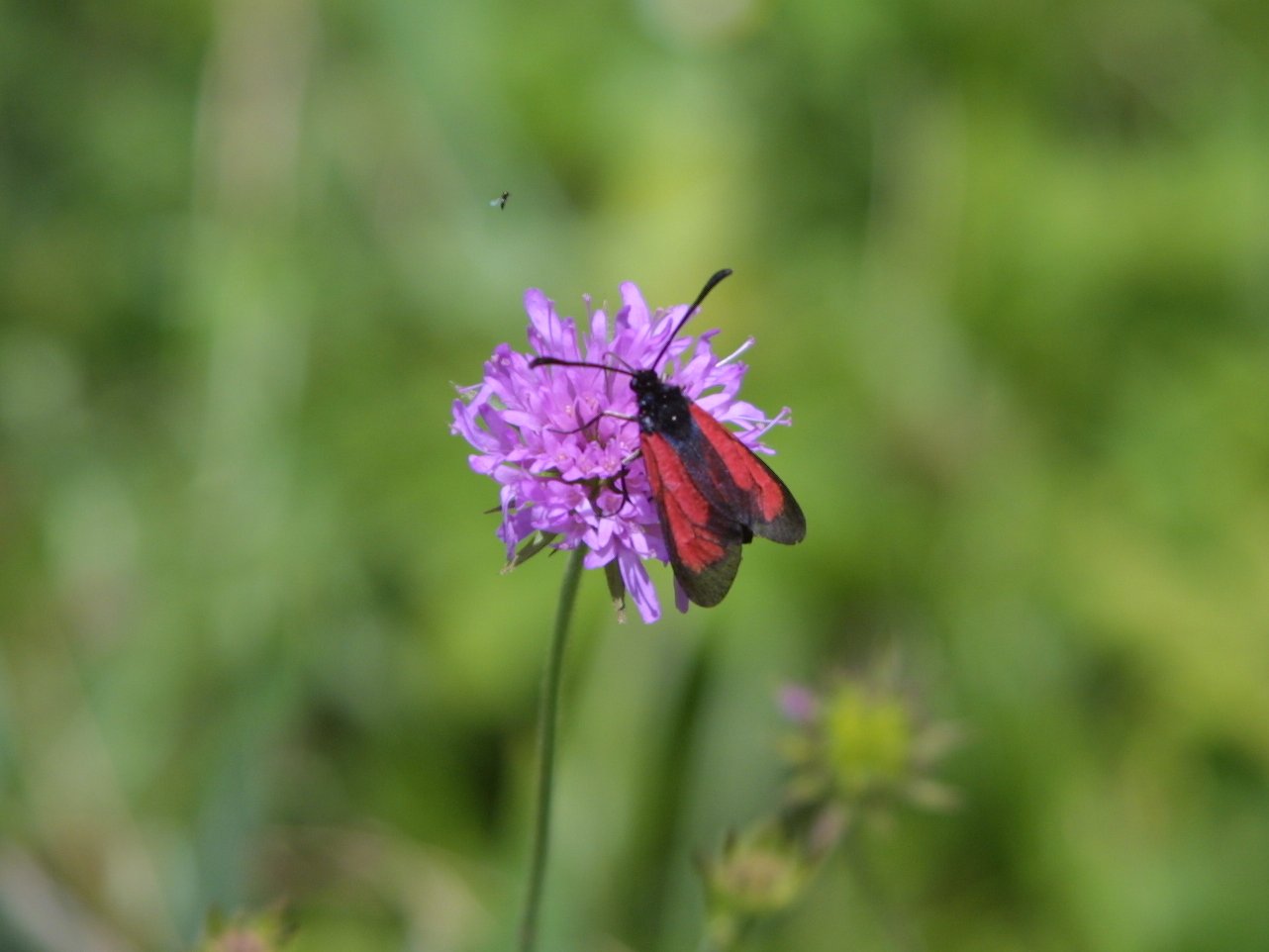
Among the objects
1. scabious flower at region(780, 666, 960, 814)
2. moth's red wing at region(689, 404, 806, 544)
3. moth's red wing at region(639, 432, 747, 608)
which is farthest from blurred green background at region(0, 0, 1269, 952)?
moth's red wing at region(639, 432, 747, 608)

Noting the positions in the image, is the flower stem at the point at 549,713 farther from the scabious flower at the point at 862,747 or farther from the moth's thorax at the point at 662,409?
the scabious flower at the point at 862,747

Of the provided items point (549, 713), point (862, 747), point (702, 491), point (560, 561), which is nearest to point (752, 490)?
point (702, 491)

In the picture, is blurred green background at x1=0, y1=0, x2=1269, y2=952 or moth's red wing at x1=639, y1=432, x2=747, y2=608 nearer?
moth's red wing at x1=639, y1=432, x2=747, y2=608

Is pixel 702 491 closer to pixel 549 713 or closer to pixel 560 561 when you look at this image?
pixel 549 713

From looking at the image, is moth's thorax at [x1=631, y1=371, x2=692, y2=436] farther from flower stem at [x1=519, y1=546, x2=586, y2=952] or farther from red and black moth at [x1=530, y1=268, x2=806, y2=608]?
flower stem at [x1=519, y1=546, x2=586, y2=952]

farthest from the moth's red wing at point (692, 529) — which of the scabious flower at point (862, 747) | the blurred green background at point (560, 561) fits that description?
the blurred green background at point (560, 561)

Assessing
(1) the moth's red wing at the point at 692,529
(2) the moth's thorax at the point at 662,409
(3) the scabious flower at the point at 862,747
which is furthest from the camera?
(3) the scabious flower at the point at 862,747
